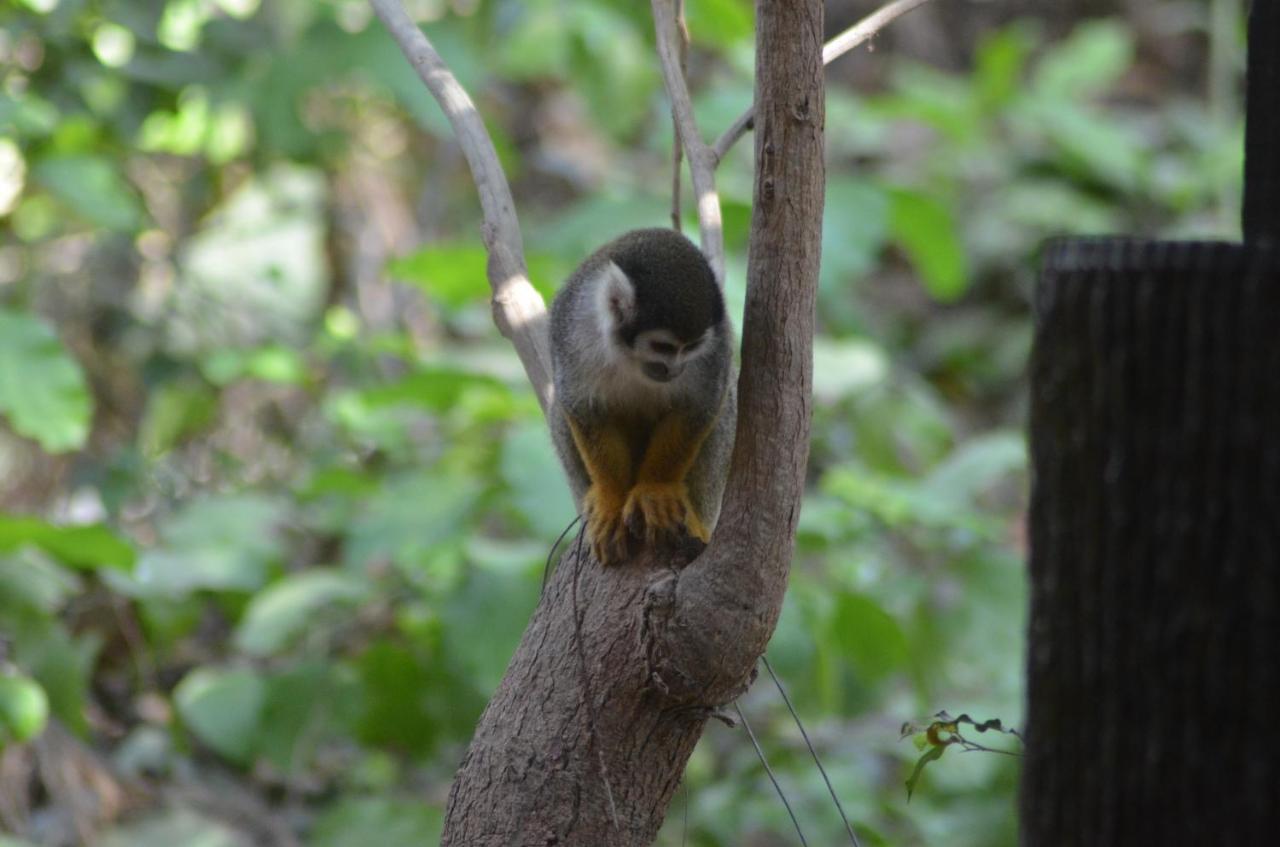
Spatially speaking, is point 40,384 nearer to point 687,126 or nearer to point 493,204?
point 493,204

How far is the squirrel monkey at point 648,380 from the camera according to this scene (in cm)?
250

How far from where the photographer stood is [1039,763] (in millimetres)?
1283

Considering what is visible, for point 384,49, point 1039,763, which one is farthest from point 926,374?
point 1039,763

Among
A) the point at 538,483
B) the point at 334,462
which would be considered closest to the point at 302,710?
the point at 538,483

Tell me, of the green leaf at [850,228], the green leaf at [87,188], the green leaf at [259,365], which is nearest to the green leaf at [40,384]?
the green leaf at [87,188]

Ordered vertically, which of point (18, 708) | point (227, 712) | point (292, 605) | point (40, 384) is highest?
point (40, 384)

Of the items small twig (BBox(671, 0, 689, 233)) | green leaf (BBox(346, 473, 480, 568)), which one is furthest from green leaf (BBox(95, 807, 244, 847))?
small twig (BBox(671, 0, 689, 233))

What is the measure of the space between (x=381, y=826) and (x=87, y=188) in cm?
199

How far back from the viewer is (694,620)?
1.81 m

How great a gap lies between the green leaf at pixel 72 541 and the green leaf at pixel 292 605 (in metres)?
0.67

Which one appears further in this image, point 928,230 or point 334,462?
point 334,462

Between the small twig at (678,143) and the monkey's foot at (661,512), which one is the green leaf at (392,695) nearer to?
the monkey's foot at (661,512)

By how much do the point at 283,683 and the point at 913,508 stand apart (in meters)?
1.93

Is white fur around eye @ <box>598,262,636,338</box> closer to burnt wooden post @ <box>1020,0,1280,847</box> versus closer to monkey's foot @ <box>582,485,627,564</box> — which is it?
monkey's foot @ <box>582,485,627,564</box>
